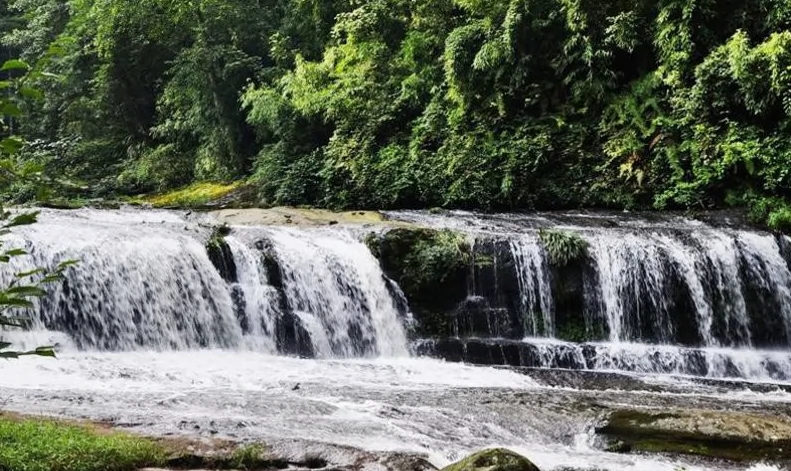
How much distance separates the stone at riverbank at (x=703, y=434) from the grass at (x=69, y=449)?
4199 millimetres

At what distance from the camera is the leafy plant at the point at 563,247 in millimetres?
12094

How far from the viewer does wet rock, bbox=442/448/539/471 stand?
469 cm

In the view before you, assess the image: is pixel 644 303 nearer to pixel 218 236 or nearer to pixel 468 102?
pixel 218 236

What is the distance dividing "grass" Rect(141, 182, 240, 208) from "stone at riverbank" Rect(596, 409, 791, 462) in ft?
54.7

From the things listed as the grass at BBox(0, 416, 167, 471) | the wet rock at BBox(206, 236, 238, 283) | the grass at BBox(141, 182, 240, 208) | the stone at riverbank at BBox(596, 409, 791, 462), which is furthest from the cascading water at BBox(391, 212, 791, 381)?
the grass at BBox(141, 182, 240, 208)

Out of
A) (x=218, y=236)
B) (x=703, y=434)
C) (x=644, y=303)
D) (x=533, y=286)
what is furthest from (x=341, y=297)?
(x=703, y=434)

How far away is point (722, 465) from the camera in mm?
6047

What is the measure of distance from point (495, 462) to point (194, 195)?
64.3ft

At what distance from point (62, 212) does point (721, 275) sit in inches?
553

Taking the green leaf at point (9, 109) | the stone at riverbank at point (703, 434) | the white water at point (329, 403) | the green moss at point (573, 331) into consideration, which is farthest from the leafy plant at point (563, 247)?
the green leaf at point (9, 109)

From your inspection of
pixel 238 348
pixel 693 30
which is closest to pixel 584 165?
pixel 693 30

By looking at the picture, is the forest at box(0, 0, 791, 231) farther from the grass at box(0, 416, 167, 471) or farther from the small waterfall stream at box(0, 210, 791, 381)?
the grass at box(0, 416, 167, 471)

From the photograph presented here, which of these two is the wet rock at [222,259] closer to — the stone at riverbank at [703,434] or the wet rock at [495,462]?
the stone at riverbank at [703,434]

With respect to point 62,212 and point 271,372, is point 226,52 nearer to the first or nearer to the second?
point 62,212
